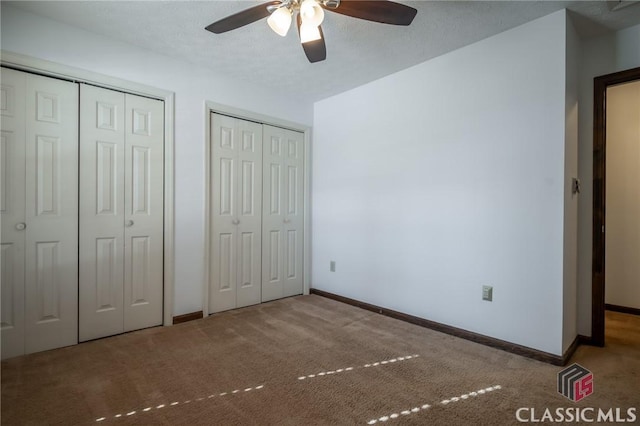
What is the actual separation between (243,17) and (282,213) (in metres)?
2.20

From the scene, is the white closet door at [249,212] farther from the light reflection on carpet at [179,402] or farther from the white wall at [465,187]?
the light reflection on carpet at [179,402]

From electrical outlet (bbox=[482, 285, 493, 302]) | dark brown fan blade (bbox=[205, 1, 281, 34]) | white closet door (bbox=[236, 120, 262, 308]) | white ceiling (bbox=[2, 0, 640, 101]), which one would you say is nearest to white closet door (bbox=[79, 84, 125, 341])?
white ceiling (bbox=[2, 0, 640, 101])

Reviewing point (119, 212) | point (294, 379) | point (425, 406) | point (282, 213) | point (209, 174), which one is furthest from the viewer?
point (282, 213)

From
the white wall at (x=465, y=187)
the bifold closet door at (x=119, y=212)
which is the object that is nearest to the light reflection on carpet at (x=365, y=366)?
the white wall at (x=465, y=187)

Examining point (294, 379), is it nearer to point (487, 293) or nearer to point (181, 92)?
point (487, 293)

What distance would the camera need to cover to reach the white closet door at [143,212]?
2.62m

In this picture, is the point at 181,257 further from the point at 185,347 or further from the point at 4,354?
the point at 4,354

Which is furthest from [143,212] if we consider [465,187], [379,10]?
[465,187]

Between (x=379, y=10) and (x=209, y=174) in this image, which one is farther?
(x=209, y=174)

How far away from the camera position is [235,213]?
3.28 metres

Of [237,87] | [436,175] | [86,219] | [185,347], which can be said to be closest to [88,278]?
[86,219]

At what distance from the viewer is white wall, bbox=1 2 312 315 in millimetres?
2305

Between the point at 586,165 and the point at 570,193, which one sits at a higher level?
the point at 586,165

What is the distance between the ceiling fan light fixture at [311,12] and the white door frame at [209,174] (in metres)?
1.62
